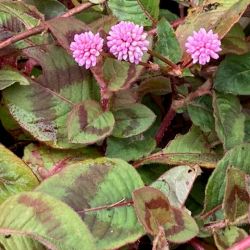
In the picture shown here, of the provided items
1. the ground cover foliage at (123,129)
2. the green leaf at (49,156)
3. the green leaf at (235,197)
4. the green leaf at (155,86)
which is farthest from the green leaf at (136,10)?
the green leaf at (235,197)

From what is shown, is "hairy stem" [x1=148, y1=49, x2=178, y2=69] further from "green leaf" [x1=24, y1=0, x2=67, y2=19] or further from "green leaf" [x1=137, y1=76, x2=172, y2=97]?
"green leaf" [x1=24, y1=0, x2=67, y2=19]

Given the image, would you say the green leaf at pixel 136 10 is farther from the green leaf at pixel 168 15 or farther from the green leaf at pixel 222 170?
the green leaf at pixel 222 170

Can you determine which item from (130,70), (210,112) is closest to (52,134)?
(130,70)

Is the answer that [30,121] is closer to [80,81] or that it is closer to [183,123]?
[80,81]

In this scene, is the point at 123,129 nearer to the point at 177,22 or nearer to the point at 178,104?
the point at 178,104

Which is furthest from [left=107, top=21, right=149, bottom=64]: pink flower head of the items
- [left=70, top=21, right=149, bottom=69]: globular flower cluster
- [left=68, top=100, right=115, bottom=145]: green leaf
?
[left=68, top=100, right=115, bottom=145]: green leaf

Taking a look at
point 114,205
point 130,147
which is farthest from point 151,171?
point 114,205
